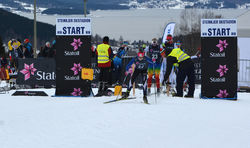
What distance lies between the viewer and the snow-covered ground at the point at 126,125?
652 cm

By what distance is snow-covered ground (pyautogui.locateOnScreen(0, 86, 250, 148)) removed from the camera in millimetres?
6520

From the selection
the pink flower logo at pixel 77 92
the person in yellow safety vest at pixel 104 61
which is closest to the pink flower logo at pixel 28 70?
the pink flower logo at pixel 77 92

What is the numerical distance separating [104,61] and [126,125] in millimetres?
5472

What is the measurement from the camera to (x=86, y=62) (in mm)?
13078

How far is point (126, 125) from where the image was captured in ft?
25.2

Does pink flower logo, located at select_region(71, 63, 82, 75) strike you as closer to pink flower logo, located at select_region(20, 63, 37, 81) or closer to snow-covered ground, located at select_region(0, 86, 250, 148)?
snow-covered ground, located at select_region(0, 86, 250, 148)

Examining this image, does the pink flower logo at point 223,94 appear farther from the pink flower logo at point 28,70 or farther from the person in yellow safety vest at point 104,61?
the pink flower logo at point 28,70

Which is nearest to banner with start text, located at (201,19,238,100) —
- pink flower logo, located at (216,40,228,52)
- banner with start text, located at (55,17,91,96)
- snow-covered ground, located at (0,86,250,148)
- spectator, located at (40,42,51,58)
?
pink flower logo, located at (216,40,228,52)

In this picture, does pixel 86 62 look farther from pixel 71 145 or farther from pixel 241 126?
pixel 71 145

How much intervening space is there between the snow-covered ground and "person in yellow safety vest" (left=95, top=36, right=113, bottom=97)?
2.04 meters

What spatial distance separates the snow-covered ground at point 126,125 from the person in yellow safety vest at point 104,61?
6.70 feet

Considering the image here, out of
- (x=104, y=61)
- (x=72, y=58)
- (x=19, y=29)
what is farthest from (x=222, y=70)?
(x=19, y=29)

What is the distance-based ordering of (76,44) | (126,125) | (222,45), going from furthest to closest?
(76,44)
(222,45)
(126,125)

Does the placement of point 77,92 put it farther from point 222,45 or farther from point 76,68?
point 222,45
